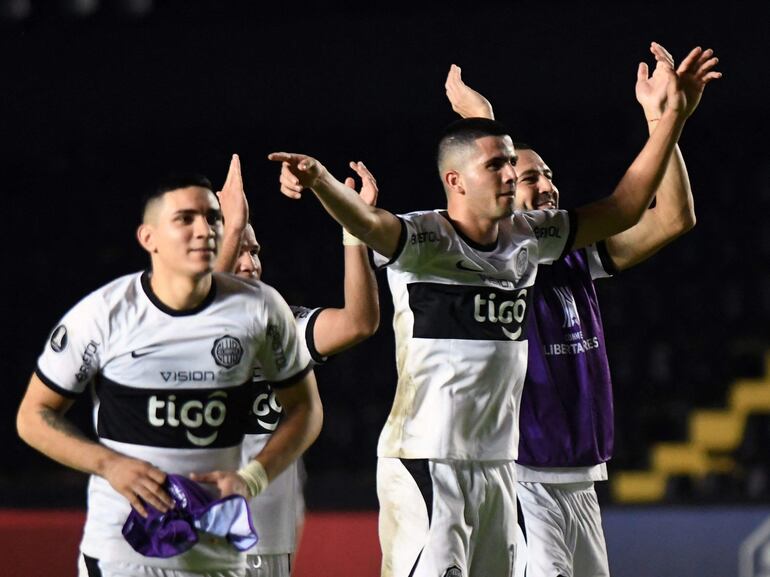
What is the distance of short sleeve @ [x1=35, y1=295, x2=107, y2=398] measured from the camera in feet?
12.7

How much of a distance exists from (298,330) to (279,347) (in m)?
1.02

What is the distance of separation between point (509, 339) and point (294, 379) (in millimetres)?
945

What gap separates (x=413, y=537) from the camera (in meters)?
4.66

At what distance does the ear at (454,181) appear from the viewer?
4816mm

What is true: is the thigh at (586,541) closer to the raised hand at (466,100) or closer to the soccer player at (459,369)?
the soccer player at (459,369)

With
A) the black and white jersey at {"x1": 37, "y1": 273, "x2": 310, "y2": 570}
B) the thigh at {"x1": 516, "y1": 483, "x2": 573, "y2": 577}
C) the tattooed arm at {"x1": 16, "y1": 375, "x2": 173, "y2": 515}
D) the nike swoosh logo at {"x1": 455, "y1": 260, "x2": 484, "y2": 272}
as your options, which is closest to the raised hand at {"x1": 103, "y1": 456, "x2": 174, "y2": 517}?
the tattooed arm at {"x1": 16, "y1": 375, "x2": 173, "y2": 515}

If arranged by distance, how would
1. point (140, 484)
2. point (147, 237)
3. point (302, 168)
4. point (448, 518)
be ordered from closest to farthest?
point (140, 484) < point (147, 237) < point (302, 168) < point (448, 518)

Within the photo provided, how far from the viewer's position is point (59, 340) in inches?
153

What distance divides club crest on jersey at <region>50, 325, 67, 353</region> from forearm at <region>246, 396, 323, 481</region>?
0.59m

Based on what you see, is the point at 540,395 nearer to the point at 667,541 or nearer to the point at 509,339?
the point at 509,339

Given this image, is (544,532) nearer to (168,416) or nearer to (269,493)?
(269,493)

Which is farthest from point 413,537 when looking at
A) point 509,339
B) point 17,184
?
point 17,184

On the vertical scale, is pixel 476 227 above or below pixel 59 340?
above

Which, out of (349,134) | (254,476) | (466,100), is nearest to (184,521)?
(254,476)
